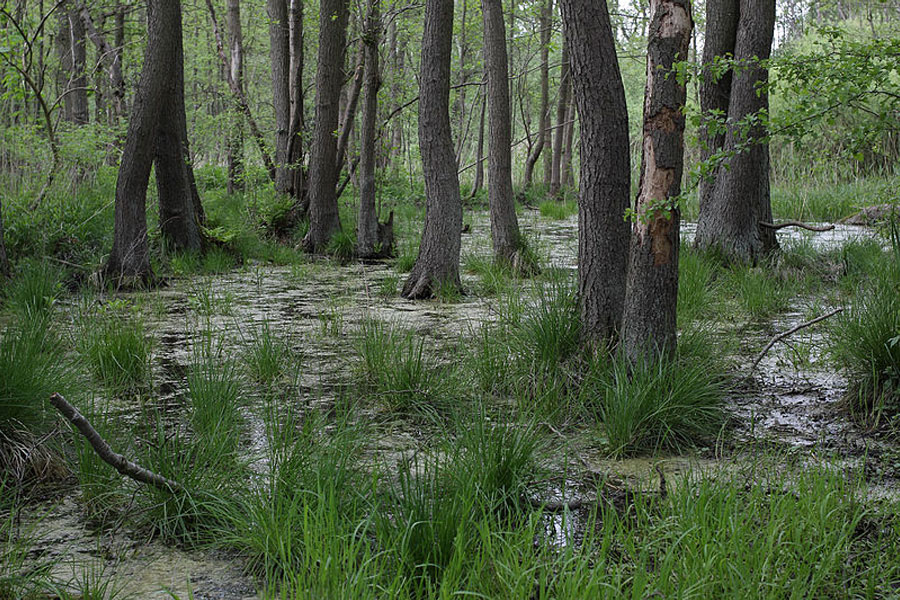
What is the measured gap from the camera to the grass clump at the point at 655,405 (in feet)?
9.92

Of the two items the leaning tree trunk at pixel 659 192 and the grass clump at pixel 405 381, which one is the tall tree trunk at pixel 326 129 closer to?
the grass clump at pixel 405 381

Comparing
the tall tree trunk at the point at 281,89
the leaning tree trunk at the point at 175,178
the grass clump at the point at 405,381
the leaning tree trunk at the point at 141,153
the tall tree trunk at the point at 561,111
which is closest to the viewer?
the grass clump at the point at 405,381

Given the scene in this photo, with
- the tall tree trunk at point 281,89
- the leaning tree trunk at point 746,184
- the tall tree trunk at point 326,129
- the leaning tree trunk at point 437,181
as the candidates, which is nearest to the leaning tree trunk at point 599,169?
the leaning tree trunk at point 437,181

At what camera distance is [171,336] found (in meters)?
5.02

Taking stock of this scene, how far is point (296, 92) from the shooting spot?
1034 centimetres

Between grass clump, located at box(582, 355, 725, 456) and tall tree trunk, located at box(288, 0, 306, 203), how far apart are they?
7.82 metres

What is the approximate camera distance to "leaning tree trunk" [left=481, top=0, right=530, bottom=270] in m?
7.67

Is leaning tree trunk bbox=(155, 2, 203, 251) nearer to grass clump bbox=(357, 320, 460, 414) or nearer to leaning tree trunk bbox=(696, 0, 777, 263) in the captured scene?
grass clump bbox=(357, 320, 460, 414)

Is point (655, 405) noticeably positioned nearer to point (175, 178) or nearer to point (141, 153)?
point (141, 153)

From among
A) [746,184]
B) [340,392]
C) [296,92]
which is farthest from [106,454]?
[296,92]

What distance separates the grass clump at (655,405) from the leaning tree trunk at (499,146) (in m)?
4.13

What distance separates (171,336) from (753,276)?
4.46 m

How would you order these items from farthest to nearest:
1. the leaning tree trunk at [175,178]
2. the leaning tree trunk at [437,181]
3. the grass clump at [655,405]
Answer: the leaning tree trunk at [175,178]
the leaning tree trunk at [437,181]
the grass clump at [655,405]

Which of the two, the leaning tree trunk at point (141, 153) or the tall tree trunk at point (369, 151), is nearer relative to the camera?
the leaning tree trunk at point (141, 153)
